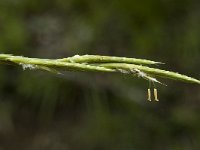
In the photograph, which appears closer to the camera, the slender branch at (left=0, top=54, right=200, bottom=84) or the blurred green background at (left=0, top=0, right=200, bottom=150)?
the slender branch at (left=0, top=54, right=200, bottom=84)

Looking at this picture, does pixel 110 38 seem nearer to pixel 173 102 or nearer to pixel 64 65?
pixel 173 102

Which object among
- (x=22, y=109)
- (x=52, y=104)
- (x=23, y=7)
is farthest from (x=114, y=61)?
(x=22, y=109)

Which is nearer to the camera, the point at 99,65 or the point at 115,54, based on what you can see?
the point at 99,65

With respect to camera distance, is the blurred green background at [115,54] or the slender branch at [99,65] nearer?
the slender branch at [99,65]
